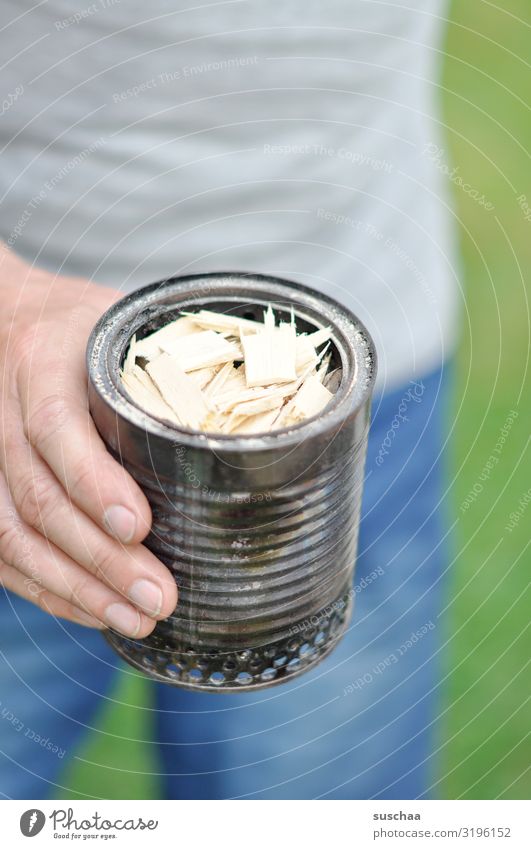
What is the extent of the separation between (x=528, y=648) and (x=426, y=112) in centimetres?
143

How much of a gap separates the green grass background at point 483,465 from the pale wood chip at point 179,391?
102 centimetres

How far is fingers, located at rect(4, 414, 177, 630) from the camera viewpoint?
2.96ft

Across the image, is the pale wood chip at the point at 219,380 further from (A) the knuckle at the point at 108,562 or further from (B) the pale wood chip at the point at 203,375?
(A) the knuckle at the point at 108,562

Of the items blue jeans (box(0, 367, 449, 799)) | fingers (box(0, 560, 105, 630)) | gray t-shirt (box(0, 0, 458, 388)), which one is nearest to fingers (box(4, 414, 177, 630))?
fingers (box(0, 560, 105, 630))

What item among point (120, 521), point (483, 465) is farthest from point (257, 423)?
point (483, 465)

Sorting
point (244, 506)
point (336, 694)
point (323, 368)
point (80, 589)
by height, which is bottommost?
point (336, 694)

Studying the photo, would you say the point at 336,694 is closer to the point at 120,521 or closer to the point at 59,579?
the point at 59,579

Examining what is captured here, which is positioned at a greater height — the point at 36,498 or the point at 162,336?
the point at 162,336

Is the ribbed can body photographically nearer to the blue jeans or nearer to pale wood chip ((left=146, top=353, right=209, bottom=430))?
pale wood chip ((left=146, top=353, right=209, bottom=430))

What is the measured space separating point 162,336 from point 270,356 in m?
0.12

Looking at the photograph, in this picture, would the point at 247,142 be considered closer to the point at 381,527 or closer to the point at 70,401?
the point at 70,401

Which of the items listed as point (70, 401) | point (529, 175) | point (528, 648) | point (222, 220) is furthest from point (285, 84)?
point (529, 175)

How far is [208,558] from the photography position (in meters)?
0.87

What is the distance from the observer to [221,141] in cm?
135
